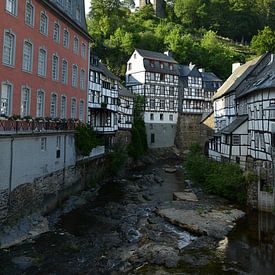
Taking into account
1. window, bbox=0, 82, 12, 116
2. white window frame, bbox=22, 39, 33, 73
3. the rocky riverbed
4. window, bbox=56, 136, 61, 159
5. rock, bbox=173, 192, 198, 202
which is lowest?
the rocky riverbed

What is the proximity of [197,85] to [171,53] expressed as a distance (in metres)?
9.50

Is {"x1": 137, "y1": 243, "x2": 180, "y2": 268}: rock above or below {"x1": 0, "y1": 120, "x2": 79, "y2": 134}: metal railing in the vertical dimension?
below

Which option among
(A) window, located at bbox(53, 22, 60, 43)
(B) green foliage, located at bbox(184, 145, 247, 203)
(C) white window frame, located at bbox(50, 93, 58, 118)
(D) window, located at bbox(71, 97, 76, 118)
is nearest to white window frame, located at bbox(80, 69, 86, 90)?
(D) window, located at bbox(71, 97, 76, 118)

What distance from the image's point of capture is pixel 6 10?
1856 cm

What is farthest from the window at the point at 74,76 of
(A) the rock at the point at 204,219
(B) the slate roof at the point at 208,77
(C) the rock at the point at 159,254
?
(B) the slate roof at the point at 208,77

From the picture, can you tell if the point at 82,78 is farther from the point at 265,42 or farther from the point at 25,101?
the point at 265,42

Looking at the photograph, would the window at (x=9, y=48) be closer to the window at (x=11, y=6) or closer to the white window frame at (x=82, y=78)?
the window at (x=11, y=6)

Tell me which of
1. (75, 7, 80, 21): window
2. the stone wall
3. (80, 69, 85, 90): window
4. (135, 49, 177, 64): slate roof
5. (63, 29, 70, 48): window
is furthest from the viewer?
the stone wall

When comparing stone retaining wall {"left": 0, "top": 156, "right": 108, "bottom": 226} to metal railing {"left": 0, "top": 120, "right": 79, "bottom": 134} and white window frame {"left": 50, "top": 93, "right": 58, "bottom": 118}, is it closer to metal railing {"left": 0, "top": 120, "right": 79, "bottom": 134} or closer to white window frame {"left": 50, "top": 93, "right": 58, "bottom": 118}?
metal railing {"left": 0, "top": 120, "right": 79, "bottom": 134}

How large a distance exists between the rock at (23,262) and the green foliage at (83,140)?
12978mm

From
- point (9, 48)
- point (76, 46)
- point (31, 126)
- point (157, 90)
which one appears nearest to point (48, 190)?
point (31, 126)

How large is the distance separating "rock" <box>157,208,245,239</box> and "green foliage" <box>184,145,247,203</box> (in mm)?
2547

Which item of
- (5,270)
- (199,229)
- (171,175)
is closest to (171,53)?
(171,175)

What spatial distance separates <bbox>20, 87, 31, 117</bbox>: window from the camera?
817 inches
